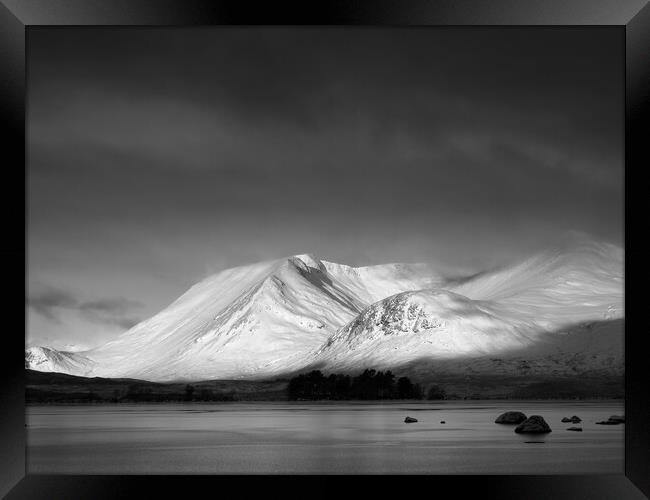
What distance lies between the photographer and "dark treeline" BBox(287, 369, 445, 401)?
92188mm

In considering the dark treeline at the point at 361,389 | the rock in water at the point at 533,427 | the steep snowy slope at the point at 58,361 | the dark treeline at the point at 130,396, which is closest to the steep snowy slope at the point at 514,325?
the dark treeline at the point at 361,389

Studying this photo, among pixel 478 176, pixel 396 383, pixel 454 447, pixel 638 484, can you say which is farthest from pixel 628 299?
pixel 396 383

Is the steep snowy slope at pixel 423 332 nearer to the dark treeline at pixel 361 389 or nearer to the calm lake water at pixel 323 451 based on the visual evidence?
the dark treeline at pixel 361 389

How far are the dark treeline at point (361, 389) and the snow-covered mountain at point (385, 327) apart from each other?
1259cm

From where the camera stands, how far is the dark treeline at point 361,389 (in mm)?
92188

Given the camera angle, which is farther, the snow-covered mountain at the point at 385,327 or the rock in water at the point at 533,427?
the snow-covered mountain at the point at 385,327

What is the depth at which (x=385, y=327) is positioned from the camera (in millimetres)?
131500

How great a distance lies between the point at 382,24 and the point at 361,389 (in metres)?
85.8

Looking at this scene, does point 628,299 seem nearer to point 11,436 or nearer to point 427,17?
point 427,17

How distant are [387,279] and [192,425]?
152849 millimetres

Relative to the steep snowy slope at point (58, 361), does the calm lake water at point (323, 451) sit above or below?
above

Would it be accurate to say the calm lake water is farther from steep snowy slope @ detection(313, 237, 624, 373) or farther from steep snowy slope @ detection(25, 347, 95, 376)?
steep snowy slope @ detection(25, 347, 95, 376)

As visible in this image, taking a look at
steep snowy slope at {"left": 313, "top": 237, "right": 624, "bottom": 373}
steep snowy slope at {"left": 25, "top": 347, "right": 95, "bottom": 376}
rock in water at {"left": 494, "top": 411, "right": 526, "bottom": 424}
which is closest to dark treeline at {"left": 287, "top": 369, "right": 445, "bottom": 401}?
steep snowy slope at {"left": 313, "top": 237, "right": 624, "bottom": 373}

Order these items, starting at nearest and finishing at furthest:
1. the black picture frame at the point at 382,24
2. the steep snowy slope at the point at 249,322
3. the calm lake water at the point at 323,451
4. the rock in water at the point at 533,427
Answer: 1. the black picture frame at the point at 382,24
2. the calm lake water at the point at 323,451
3. the rock in water at the point at 533,427
4. the steep snowy slope at the point at 249,322
